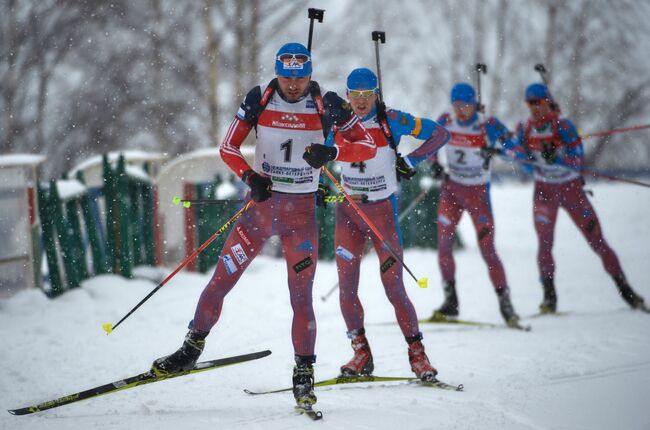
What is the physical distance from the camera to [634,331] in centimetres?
639

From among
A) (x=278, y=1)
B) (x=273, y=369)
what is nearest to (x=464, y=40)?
(x=278, y=1)

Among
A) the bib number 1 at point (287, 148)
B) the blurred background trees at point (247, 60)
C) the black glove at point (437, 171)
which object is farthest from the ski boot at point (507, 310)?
the blurred background trees at point (247, 60)

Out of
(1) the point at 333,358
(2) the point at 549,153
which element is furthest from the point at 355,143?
(2) the point at 549,153

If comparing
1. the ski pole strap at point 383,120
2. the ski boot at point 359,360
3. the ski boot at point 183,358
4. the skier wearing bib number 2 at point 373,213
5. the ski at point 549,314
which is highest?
the ski pole strap at point 383,120

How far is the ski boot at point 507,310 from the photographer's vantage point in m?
6.82

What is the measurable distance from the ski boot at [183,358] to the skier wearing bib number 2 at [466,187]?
3483mm

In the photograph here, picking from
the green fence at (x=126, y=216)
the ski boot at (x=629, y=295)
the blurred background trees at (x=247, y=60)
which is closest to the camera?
the ski boot at (x=629, y=295)

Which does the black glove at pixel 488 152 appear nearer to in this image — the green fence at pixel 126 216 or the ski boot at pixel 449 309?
the ski boot at pixel 449 309

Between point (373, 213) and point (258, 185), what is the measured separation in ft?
4.33

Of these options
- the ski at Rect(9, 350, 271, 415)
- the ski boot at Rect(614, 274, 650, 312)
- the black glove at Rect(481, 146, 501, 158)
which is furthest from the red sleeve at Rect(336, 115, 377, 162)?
the ski boot at Rect(614, 274, 650, 312)

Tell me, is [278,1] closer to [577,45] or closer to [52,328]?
[577,45]

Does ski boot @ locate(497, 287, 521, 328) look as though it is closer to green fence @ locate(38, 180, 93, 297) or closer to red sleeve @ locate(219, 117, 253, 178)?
red sleeve @ locate(219, 117, 253, 178)

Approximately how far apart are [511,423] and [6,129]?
50.9 ft

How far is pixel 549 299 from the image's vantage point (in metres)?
7.60
